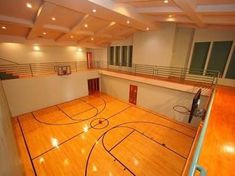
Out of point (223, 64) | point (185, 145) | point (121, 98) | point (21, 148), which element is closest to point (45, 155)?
point (21, 148)

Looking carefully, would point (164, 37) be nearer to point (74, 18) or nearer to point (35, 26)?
point (74, 18)

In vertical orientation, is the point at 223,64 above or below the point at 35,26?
below

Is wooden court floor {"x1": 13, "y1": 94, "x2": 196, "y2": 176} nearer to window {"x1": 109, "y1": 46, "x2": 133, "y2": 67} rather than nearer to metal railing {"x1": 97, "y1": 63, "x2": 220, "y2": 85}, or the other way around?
metal railing {"x1": 97, "y1": 63, "x2": 220, "y2": 85}

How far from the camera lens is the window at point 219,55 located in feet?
21.5

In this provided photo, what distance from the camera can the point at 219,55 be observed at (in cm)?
682

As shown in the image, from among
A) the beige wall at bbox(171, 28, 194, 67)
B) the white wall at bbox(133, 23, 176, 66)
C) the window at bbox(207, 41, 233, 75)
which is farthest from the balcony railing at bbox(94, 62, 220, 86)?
the beige wall at bbox(171, 28, 194, 67)

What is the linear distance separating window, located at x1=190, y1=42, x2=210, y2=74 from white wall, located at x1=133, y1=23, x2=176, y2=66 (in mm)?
1483

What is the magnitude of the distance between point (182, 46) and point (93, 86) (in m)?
8.84

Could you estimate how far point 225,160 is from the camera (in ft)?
6.56

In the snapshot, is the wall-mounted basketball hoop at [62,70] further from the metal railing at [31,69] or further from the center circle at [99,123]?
the center circle at [99,123]

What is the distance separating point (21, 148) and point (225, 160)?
283 inches

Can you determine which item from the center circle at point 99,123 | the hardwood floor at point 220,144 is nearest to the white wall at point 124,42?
the center circle at point 99,123

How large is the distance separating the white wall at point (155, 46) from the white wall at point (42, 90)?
201 inches

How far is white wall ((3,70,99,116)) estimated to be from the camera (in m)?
7.49
